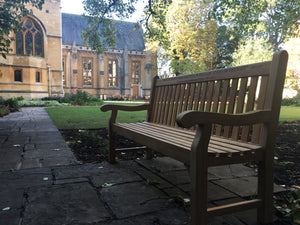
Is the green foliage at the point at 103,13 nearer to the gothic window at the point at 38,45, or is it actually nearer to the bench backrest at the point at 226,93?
the bench backrest at the point at 226,93

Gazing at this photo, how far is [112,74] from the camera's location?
110 feet

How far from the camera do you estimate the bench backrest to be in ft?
5.98

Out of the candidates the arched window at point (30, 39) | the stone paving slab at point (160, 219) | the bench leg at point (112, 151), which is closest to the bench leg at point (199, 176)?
the stone paving slab at point (160, 219)

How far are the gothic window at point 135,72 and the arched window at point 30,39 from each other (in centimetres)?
1458

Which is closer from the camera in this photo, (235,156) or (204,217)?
(204,217)

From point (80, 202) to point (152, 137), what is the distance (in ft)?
2.76

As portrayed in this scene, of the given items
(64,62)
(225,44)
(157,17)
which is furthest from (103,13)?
(64,62)

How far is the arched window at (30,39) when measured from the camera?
21172mm

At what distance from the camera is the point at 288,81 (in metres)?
21.4

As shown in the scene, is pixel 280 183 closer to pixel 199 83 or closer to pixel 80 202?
pixel 199 83

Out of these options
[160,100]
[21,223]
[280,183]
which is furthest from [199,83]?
[21,223]

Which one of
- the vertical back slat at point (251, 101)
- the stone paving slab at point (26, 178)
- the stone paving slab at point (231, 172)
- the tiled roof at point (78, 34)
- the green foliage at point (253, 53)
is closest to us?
the vertical back slat at point (251, 101)

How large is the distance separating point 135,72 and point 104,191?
3318cm

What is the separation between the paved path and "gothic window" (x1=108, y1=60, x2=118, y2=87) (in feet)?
99.3
